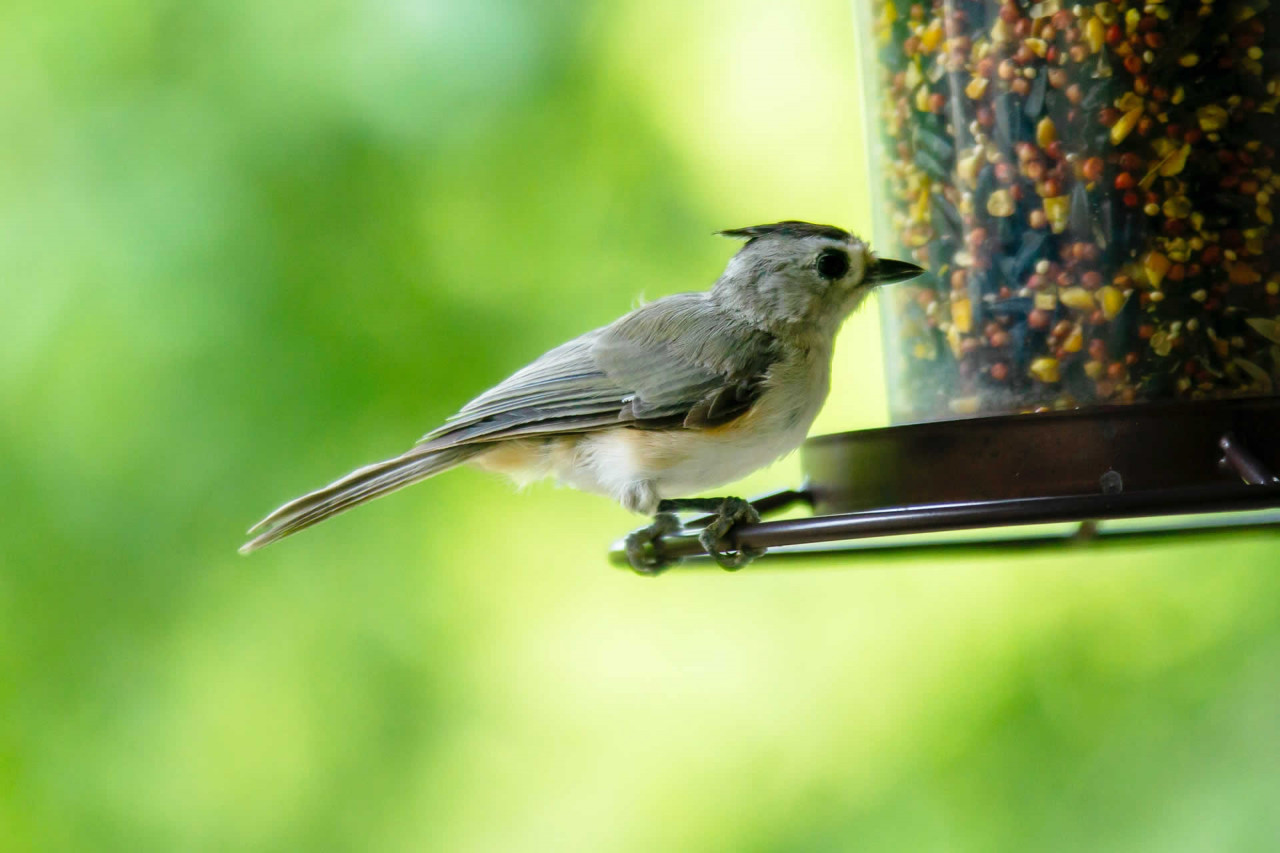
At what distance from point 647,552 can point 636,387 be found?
0.55 meters

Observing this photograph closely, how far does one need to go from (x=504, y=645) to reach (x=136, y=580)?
1176mm

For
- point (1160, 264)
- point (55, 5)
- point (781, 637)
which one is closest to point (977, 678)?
point (781, 637)

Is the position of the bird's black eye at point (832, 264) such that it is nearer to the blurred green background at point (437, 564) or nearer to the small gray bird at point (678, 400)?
the small gray bird at point (678, 400)

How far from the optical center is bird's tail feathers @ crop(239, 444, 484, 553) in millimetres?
2773

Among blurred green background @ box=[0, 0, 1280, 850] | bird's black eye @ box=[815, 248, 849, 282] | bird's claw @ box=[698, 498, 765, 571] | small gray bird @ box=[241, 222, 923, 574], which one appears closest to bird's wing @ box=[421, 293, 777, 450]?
small gray bird @ box=[241, 222, 923, 574]

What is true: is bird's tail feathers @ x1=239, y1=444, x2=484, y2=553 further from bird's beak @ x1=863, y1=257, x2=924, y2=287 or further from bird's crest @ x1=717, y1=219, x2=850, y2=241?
bird's beak @ x1=863, y1=257, x2=924, y2=287

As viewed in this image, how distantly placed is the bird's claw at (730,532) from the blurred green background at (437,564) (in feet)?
6.06

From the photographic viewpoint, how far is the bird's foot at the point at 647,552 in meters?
2.42

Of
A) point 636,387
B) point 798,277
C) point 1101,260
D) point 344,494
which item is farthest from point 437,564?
point 1101,260

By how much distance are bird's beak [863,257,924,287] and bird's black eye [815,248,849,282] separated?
4.0 inches

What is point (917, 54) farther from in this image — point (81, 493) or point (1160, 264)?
point (81, 493)

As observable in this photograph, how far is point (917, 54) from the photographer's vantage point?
2615 mm

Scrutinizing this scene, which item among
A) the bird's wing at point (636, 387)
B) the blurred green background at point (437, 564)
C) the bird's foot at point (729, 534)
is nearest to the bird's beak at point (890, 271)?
the bird's wing at point (636, 387)

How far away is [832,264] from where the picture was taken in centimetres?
287
